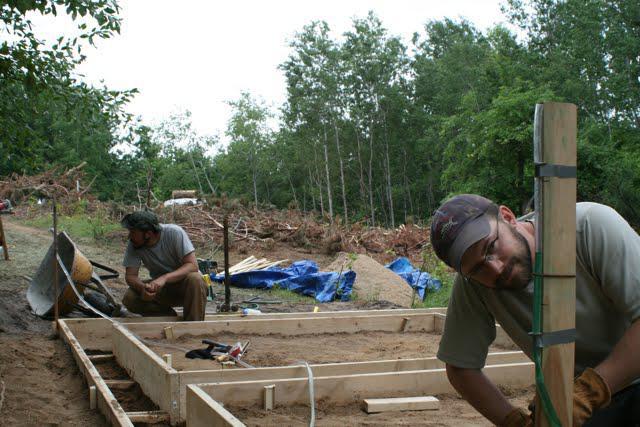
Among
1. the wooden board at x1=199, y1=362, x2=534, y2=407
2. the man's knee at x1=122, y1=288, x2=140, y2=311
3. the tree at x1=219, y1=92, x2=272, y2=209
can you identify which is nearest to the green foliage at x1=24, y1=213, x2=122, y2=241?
the man's knee at x1=122, y1=288, x2=140, y2=311

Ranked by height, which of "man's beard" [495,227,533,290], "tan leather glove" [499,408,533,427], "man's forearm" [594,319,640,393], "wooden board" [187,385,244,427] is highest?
"man's beard" [495,227,533,290]

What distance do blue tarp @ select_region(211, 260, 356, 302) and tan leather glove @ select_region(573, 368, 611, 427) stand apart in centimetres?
859

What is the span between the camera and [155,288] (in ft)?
20.0

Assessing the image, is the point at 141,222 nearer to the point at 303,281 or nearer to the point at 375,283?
the point at 303,281

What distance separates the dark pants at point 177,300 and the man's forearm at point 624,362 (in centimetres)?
490

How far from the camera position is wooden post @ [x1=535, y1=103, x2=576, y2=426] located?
5.58 ft

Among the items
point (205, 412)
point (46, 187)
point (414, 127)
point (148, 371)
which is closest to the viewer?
point (205, 412)

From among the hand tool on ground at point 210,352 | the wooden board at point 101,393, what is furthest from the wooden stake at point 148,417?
the hand tool on ground at point 210,352

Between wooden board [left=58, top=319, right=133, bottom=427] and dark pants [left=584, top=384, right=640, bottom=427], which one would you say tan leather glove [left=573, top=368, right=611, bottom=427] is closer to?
dark pants [left=584, top=384, right=640, bottom=427]

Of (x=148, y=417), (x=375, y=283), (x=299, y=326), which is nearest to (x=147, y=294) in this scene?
(x=299, y=326)

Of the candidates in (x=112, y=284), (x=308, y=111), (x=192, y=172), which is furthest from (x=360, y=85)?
(x=112, y=284)

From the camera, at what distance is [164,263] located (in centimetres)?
642

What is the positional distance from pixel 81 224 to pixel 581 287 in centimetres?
1647

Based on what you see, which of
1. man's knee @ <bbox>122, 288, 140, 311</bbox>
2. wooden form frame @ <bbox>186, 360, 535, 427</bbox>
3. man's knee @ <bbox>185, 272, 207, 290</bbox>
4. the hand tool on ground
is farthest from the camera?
man's knee @ <bbox>122, 288, 140, 311</bbox>
